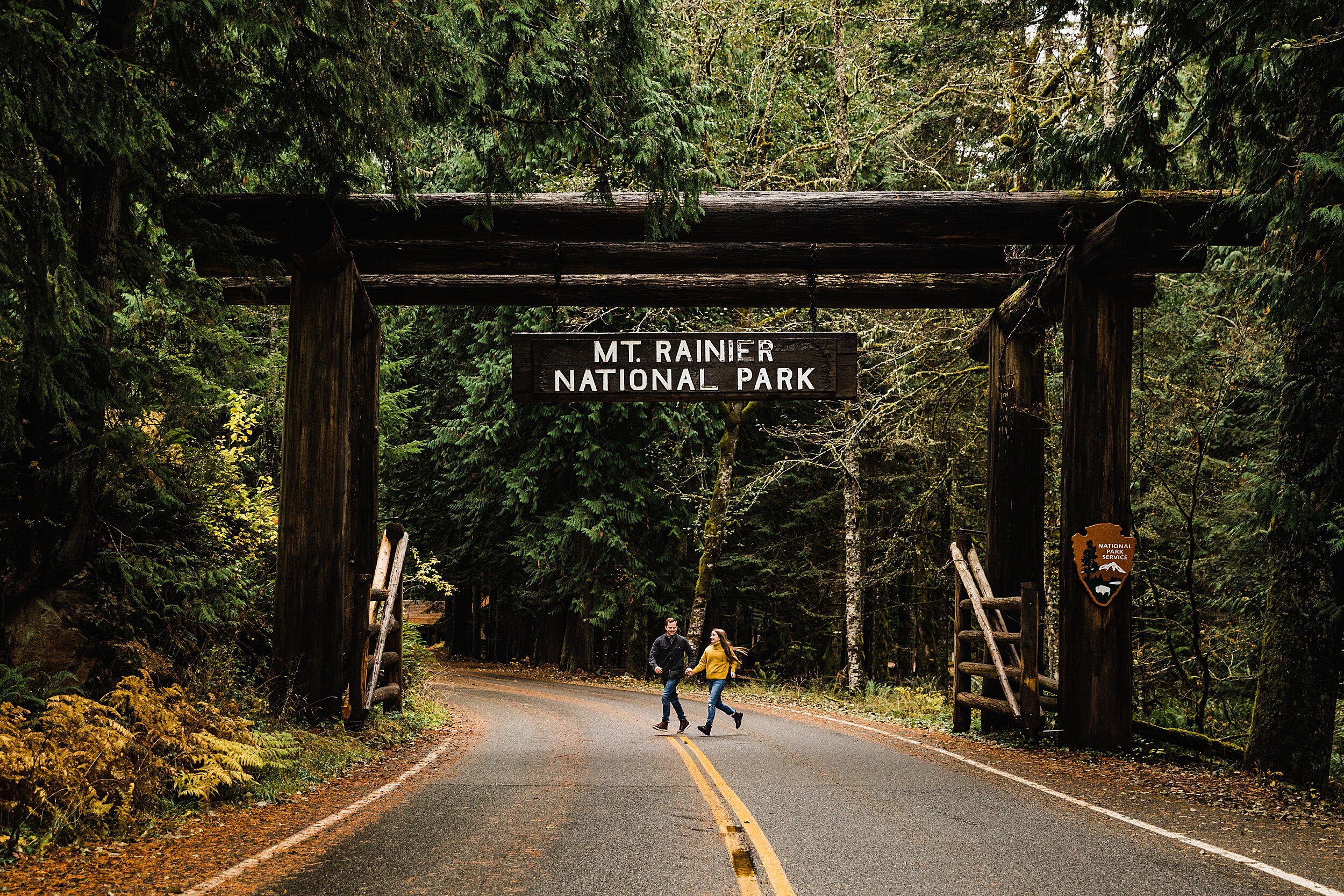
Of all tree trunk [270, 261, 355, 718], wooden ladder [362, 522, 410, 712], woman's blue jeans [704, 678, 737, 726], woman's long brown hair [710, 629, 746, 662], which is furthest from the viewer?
woman's long brown hair [710, 629, 746, 662]

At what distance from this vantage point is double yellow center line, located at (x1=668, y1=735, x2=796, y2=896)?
5.28 meters

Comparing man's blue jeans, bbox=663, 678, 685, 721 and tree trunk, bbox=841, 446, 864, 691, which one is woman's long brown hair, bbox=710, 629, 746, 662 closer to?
man's blue jeans, bbox=663, 678, 685, 721

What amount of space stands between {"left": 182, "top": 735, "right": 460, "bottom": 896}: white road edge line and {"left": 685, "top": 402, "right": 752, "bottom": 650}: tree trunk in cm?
1458

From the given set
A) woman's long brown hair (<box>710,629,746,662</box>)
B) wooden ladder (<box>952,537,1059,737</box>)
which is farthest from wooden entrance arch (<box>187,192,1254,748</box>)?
woman's long brown hair (<box>710,629,746,662</box>)

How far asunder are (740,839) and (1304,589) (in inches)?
242

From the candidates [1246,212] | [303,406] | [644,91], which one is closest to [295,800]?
[303,406]

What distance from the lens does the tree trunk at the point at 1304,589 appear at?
8984 mm

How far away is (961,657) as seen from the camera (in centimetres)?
1375

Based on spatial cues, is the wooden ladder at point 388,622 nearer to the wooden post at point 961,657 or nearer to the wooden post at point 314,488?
the wooden post at point 314,488

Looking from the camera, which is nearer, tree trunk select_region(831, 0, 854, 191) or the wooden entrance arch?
the wooden entrance arch

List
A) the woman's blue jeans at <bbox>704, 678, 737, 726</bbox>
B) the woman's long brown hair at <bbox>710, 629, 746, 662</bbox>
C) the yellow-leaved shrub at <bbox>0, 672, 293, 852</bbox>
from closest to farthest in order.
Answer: the yellow-leaved shrub at <bbox>0, 672, 293, 852</bbox>, the woman's blue jeans at <bbox>704, 678, 737, 726</bbox>, the woman's long brown hair at <bbox>710, 629, 746, 662</bbox>

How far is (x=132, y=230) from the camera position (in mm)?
8039

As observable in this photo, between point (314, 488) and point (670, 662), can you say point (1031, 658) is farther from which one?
point (314, 488)

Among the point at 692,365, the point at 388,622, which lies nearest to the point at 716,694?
the point at 388,622
